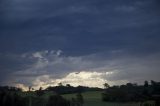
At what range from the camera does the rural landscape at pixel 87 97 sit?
64625mm

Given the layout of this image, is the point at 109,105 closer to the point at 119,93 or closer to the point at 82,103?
the point at 82,103

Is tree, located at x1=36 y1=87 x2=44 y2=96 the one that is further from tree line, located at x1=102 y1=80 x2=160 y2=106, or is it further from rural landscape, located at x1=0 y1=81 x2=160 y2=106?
tree line, located at x1=102 y1=80 x2=160 y2=106

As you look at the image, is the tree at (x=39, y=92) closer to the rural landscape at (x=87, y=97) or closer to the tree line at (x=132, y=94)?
the rural landscape at (x=87, y=97)

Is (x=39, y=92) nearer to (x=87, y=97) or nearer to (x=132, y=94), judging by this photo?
(x=87, y=97)

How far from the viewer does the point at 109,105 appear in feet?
216

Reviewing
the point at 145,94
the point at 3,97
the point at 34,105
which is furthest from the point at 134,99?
the point at 3,97

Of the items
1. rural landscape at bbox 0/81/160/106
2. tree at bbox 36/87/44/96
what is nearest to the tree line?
rural landscape at bbox 0/81/160/106

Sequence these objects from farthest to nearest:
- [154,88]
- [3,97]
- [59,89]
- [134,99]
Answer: [59,89] < [154,88] < [134,99] < [3,97]

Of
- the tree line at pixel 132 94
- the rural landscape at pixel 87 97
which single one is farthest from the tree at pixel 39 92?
the tree line at pixel 132 94

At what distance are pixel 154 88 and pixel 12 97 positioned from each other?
35.6 meters

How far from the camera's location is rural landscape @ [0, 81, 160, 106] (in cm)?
6462

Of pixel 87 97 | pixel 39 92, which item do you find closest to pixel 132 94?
pixel 87 97

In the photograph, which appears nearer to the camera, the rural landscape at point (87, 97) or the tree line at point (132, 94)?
the rural landscape at point (87, 97)

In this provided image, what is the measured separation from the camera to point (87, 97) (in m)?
77.9
